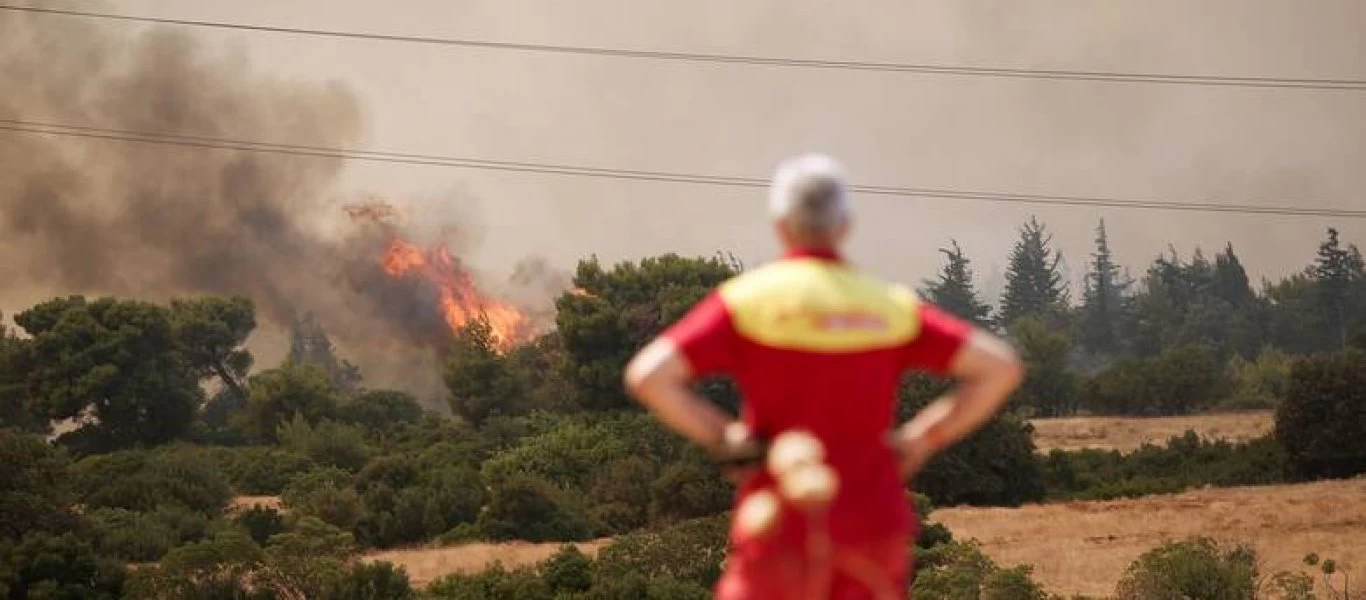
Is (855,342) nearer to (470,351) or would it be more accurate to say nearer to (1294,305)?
(470,351)

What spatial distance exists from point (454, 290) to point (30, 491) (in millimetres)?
84804

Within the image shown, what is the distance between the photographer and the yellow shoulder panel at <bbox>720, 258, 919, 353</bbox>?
15.7 ft

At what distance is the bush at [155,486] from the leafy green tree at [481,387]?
2936cm

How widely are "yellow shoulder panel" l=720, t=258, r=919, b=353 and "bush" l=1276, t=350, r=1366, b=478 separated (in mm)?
58480

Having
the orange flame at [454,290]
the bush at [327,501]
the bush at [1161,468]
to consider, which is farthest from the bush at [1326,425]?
the orange flame at [454,290]

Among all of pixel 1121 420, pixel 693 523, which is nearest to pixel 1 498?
pixel 693 523

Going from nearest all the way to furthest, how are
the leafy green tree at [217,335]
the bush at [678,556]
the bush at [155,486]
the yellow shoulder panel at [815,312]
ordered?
the yellow shoulder panel at [815,312], the bush at [678,556], the bush at [155,486], the leafy green tree at [217,335]

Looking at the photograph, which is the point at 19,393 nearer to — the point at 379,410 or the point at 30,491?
the point at 379,410

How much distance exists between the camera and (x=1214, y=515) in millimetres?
45531

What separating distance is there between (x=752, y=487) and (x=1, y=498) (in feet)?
120

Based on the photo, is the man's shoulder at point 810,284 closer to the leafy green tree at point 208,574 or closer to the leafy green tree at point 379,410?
the leafy green tree at point 208,574

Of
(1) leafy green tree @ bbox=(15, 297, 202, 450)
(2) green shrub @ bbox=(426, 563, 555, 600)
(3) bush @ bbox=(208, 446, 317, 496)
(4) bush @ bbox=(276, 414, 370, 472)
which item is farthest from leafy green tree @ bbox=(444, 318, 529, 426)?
(2) green shrub @ bbox=(426, 563, 555, 600)

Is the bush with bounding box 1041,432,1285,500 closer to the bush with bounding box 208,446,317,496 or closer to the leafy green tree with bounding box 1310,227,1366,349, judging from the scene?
the bush with bounding box 208,446,317,496

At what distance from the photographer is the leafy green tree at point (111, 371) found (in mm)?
85312
